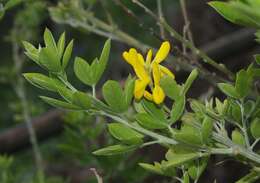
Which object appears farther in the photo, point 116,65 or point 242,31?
point 116,65

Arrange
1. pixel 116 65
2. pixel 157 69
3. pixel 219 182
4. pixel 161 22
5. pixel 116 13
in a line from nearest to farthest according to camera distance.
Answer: pixel 157 69
pixel 161 22
pixel 219 182
pixel 116 13
pixel 116 65

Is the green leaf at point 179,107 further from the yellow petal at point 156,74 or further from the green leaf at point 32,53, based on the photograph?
the green leaf at point 32,53

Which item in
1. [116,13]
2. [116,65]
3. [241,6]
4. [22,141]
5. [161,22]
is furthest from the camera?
[116,65]

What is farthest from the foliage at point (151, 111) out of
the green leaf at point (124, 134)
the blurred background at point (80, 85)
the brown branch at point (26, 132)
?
the brown branch at point (26, 132)

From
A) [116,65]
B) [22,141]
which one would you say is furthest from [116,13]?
[22,141]

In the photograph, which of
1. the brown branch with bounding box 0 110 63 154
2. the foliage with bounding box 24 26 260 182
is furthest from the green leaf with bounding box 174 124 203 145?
the brown branch with bounding box 0 110 63 154

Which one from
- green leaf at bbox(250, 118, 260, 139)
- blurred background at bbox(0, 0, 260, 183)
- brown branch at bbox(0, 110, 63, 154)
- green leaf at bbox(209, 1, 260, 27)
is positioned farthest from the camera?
brown branch at bbox(0, 110, 63, 154)

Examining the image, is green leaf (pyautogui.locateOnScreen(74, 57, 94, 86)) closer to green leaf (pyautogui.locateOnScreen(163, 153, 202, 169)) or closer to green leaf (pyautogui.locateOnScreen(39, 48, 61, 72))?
green leaf (pyautogui.locateOnScreen(39, 48, 61, 72))

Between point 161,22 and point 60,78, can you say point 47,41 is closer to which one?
Result: point 60,78
